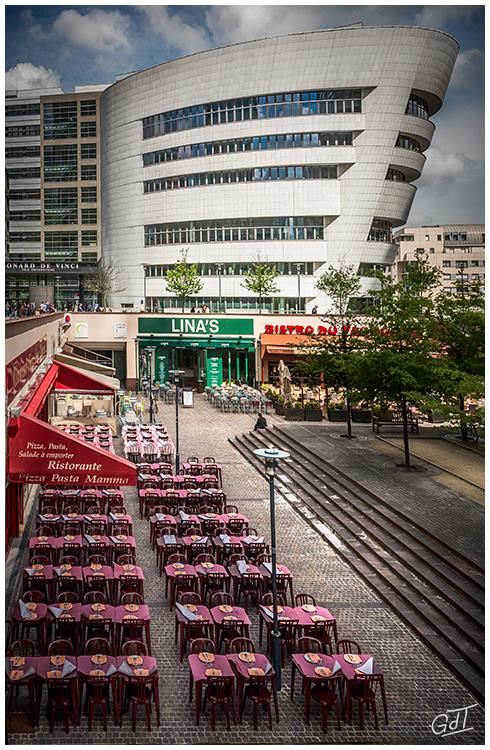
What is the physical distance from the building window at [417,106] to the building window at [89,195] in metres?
38.4

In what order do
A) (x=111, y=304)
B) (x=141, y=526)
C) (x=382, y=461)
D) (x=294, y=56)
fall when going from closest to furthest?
(x=141, y=526) → (x=382, y=461) → (x=294, y=56) → (x=111, y=304)

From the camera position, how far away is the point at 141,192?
2292 inches

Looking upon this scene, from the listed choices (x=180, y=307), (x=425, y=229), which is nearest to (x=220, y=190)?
(x=180, y=307)

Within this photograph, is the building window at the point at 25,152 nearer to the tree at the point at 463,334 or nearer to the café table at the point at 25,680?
the tree at the point at 463,334

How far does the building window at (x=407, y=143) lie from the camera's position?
5194 centimetres

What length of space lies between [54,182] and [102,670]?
75676 millimetres

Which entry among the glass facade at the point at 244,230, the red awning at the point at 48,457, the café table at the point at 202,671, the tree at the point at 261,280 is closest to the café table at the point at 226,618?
the café table at the point at 202,671

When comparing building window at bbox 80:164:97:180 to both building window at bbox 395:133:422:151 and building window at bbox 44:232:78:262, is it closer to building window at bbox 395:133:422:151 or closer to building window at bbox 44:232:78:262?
building window at bbox 44:232:78:262

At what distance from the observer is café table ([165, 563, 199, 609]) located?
1190 cm

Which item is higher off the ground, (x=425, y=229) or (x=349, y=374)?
(x=425, y=229)

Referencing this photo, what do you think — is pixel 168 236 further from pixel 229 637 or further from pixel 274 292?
pixel 229 637

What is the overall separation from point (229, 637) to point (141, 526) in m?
6.63

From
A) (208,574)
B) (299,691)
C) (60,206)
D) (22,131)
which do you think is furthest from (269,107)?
(299,691)

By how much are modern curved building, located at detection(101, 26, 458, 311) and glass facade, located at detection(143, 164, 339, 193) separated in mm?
83
